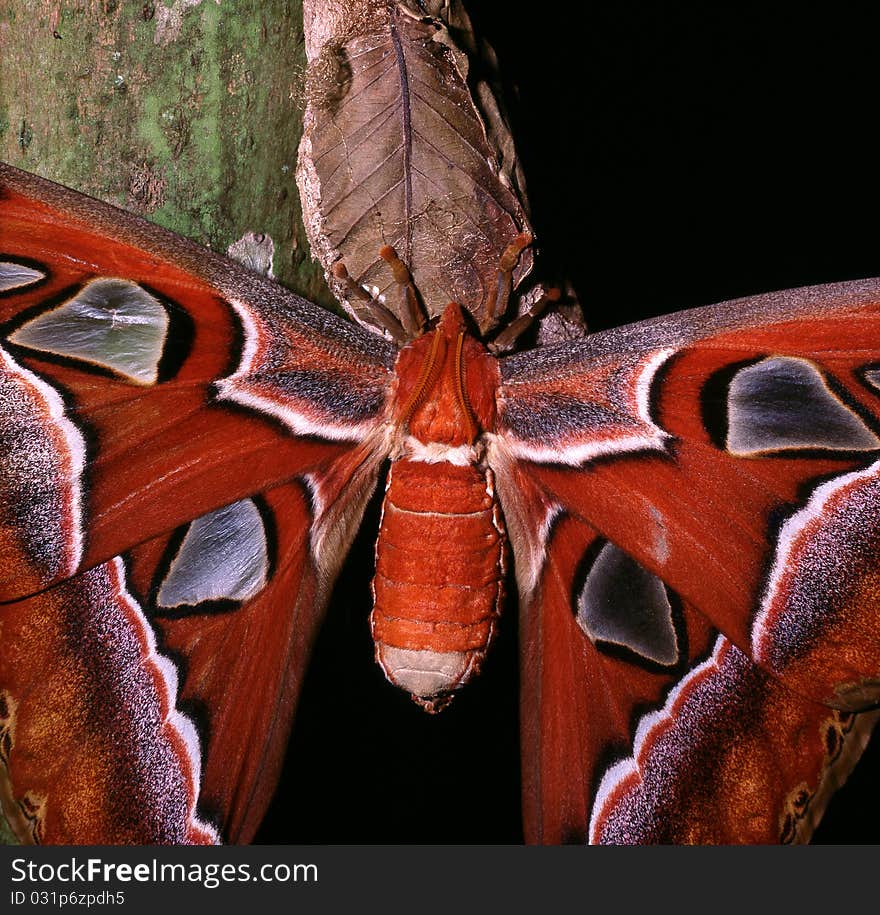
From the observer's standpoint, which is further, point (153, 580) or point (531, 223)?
point (531, 223)

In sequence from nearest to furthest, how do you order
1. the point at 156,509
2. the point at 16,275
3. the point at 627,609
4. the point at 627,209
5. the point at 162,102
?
the point at 16,275, the point at 156,509, the point at 162,102, the point at 627,609, the point at 627,209

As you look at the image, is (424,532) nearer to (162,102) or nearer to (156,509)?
(156,509)

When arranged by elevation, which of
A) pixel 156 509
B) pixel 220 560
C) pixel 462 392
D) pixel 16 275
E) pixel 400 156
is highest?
pixel 400 156

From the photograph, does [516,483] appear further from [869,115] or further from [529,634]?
[869,115]

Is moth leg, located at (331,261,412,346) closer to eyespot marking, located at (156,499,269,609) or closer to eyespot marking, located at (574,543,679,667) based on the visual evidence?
eyespot marking, located at (156,499,269,609)

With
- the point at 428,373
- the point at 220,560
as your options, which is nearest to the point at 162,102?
the point at 428,373

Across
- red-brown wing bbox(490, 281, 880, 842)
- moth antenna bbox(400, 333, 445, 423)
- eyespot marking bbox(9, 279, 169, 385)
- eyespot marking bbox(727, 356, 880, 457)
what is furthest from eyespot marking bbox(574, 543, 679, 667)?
eyespot marking bbox(9, 279, 169, 385)

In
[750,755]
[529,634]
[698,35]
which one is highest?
[698,35]

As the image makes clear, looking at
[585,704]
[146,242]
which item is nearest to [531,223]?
[146,242]
